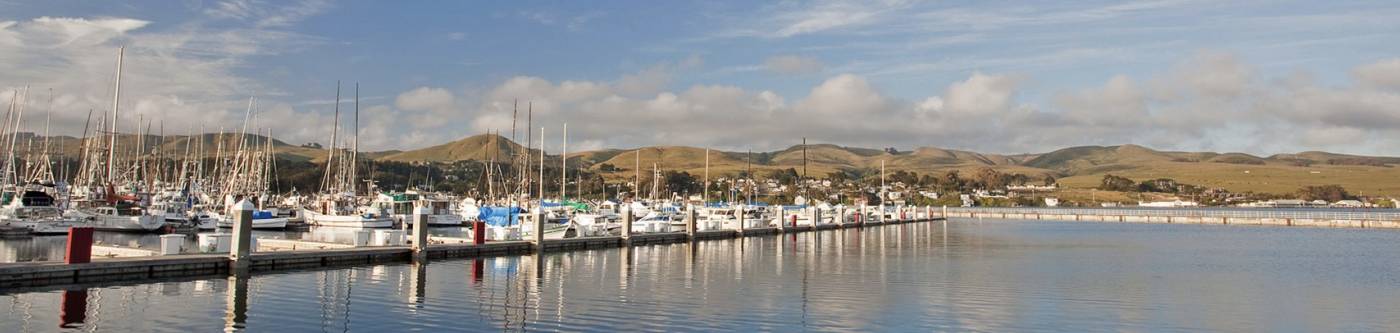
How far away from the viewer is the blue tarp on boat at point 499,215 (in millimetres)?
75750

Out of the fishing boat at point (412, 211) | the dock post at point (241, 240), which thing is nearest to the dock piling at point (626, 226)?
the dock post at point (241, 240)

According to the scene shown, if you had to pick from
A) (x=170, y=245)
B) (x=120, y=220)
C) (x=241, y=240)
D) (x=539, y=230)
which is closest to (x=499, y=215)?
(x=120, y=220)

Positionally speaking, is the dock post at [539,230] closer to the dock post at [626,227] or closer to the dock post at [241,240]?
the dock post at [626,227]

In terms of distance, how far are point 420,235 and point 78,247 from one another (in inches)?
490

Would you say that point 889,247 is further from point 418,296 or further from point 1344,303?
point 418,296

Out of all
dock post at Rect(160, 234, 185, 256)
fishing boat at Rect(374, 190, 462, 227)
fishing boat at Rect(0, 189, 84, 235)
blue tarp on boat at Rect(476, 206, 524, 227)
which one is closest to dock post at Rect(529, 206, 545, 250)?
dock post at Rect(160, 234, 185, 256)

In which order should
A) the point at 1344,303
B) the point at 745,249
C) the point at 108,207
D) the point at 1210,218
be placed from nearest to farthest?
the point at 1344,303 → the point at 745,249 → the point at 108,207 → the point at 1210,218

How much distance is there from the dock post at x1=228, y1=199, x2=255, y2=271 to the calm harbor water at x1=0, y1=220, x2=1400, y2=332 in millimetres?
1350

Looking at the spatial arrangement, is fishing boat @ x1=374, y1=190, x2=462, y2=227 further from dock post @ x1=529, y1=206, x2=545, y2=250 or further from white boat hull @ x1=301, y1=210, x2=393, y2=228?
dock post @ x1=529, y1=206, x2=545, y2=250

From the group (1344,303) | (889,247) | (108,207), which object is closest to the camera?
(1344,303)

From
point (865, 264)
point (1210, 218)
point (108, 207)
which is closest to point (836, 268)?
point (865, 264)

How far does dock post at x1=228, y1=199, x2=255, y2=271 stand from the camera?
29625mm

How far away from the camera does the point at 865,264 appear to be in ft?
138

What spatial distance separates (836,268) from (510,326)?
2064cm
